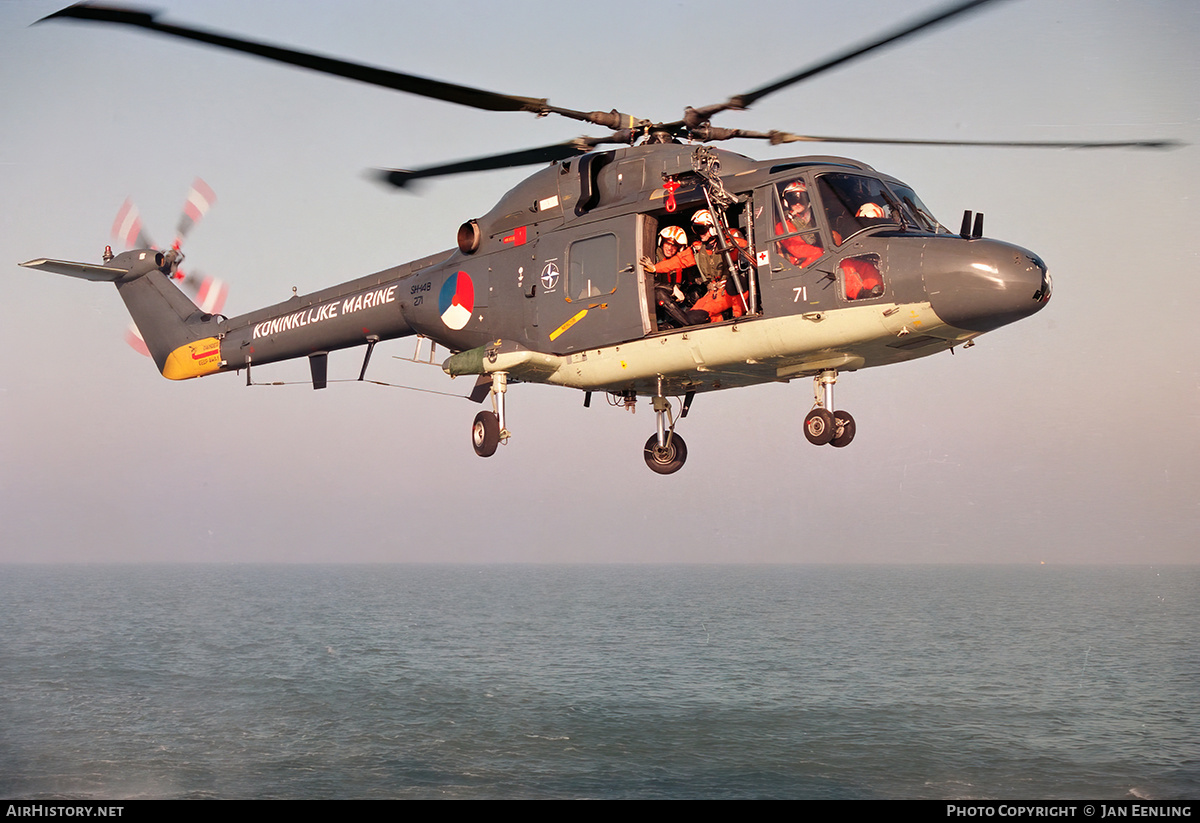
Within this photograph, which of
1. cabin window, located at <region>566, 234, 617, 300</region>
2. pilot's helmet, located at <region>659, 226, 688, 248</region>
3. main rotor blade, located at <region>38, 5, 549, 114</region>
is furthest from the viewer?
cabin window, located at <region>566, 234, 617, 300</region>

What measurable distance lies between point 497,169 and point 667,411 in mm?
4294

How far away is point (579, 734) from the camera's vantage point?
63.7 metres

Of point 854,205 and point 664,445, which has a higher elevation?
point 854,205

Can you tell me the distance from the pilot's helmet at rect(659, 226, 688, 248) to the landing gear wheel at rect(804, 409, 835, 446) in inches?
109

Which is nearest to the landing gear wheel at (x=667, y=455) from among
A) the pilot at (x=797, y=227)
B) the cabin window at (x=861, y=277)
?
the pilot at (x=797, y=227)

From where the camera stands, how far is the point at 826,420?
1290 centimetres

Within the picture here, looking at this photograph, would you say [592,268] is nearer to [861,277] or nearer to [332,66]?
[861,277]

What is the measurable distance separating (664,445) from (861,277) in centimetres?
450

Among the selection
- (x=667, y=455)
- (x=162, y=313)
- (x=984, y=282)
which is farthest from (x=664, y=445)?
(x=162, y=313)

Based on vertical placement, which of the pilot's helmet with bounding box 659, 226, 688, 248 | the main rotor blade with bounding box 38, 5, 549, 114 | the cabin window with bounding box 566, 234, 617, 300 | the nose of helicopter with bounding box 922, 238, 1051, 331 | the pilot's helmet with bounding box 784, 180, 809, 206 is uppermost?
the main rotor blade with bounding box 38, 5, 549, 114

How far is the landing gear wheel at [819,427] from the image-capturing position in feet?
41.9

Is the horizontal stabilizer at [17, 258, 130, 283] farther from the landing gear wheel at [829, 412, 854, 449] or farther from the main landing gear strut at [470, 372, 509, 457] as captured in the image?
the landing gear wheel at [829, 412, 854, 449]

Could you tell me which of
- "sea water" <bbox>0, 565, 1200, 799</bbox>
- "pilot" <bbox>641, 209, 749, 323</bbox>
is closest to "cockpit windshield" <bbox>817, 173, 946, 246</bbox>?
"pilot" <bbox>641, 209, 749, 323</bbox>

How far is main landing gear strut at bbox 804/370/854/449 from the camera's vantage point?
12.8 meters
